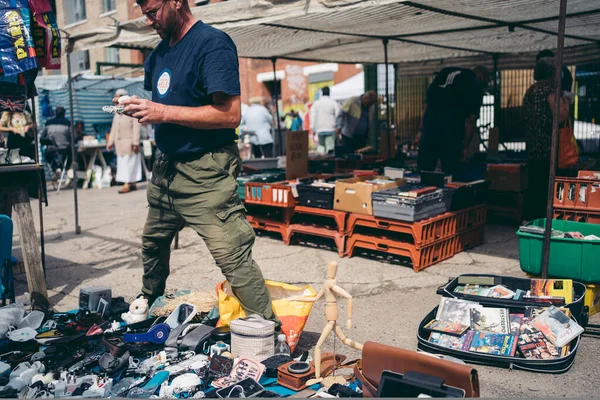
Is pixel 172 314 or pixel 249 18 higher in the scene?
pixel 249 18

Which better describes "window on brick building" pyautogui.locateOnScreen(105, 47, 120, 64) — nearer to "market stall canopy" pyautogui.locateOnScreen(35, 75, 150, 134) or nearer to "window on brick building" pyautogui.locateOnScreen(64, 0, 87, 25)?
"market stall canopy" pyautogui.locateOnScreen(35, 75, 150, 134)

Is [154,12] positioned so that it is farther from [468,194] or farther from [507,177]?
[507,177]

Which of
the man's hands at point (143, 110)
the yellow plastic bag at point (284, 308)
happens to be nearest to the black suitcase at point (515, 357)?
the yellow plastic bag at point (284, 308)

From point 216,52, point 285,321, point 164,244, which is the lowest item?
point 285,321

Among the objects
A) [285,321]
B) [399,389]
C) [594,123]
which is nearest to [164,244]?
[285,321]

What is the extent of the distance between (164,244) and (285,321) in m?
1.02

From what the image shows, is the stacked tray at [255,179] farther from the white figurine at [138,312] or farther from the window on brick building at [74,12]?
the window on brick building at [74,12]

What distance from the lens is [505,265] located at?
19.4 feet

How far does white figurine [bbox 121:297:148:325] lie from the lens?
4.09 metres

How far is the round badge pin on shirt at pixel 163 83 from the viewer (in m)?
3.51

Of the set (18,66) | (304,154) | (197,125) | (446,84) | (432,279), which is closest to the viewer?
(197,125)

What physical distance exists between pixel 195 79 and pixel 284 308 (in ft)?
5.09

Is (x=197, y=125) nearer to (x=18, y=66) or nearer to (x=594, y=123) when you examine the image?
(x=18, y=66)

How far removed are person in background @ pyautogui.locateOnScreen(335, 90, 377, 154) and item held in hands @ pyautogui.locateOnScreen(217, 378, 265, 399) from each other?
9.15 m
